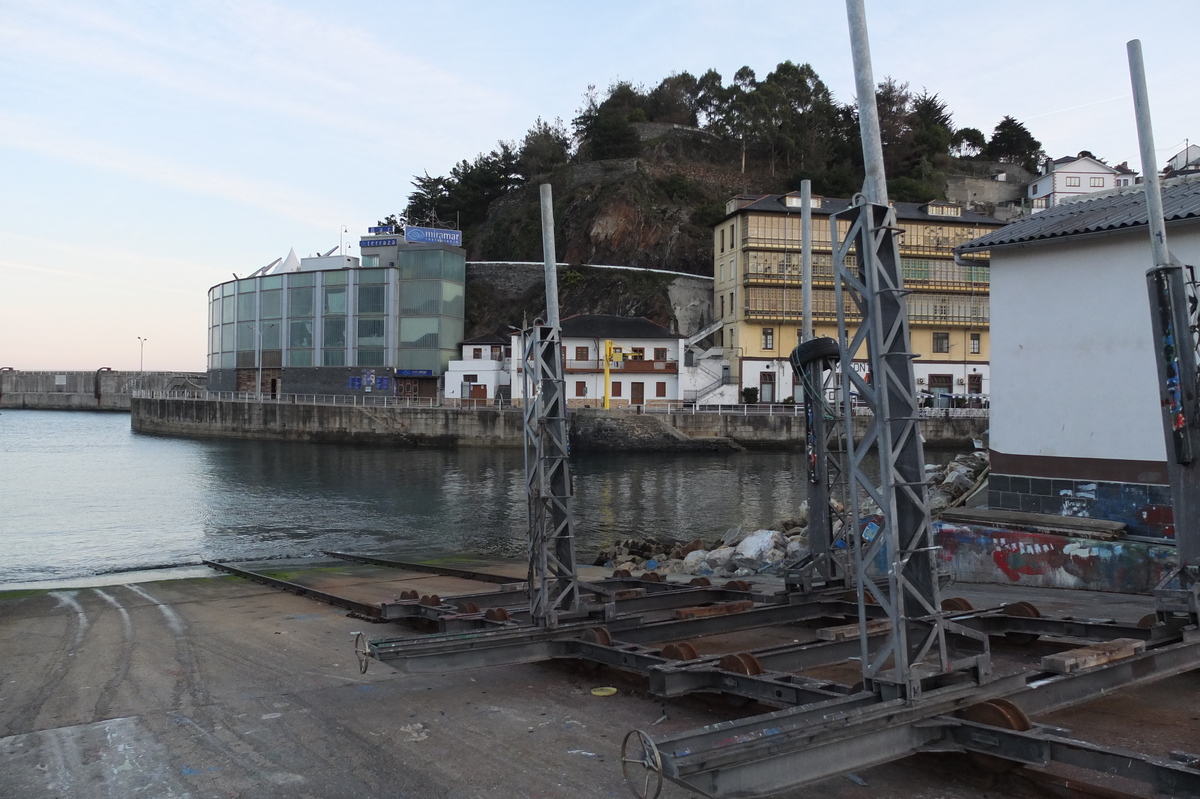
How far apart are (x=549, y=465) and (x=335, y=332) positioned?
6773 centimetres

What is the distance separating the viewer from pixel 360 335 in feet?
238

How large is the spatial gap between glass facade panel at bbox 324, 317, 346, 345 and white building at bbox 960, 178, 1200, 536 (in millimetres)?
62753

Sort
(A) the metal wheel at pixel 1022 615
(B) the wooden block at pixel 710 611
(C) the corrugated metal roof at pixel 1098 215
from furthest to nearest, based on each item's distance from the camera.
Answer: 1. (C) the corrugated metal roof at pixel 1098 215
2. (B) the wooden block at pixel 710 611
3. (A) the metal wheel at pixel 1022 615

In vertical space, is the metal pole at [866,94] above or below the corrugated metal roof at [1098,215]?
below

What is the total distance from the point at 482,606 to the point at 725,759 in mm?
6914

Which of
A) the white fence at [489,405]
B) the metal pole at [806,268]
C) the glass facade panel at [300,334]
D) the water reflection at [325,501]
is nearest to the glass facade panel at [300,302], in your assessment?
the glass facade panel at [300,334]

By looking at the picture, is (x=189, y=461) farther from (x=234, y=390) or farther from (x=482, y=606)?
(x=482, y=606)

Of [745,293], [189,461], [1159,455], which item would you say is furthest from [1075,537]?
[745,293]

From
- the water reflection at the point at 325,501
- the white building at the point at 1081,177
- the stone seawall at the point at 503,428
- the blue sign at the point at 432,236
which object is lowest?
the water reflection at the point at 325,501

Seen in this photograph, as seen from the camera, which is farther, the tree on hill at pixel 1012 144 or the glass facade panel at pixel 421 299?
the tree on hill at pixel 1012 144

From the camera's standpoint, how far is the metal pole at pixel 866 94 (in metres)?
5.82

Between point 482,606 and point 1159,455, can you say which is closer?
point 482,606

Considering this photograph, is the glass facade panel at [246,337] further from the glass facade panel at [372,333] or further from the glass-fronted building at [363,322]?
the glass facade panel at [372,333]

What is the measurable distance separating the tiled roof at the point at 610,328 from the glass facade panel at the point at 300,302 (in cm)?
2231
